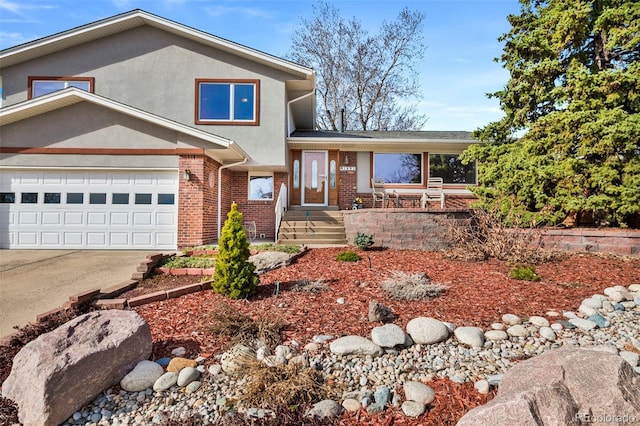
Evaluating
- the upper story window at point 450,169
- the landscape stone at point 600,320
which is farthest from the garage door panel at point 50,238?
the upper story window at point 450,169

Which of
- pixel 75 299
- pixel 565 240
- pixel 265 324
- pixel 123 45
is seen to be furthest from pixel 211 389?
pixel 123 45

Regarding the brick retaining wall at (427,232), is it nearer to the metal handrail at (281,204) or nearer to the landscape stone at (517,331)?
the metal handrail at (281,204)

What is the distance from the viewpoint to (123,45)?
1072cm

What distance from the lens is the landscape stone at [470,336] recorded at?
10.5ft

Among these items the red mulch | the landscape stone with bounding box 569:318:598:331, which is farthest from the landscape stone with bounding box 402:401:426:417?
the landscape stone with bounding box 569:318:598:331

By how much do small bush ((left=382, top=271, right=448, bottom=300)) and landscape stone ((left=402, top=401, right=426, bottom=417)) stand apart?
6.60ft

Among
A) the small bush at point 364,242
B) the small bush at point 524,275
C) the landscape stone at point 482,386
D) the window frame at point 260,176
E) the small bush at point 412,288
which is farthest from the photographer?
the window frame at point 260,176

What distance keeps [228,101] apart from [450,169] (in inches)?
325

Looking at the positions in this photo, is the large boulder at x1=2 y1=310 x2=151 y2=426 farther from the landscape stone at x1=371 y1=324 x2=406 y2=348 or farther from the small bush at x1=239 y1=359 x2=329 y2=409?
the landscape stone at x1=371 y1=324 x2=406 y2=348

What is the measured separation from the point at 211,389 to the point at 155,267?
13.6 ft

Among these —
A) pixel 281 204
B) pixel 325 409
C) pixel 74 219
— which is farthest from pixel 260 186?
pixel 325 409

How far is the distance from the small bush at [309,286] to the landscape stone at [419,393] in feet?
7.47

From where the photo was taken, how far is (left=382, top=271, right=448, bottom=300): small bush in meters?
4.31

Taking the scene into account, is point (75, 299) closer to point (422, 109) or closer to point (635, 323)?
point (635, 323)
